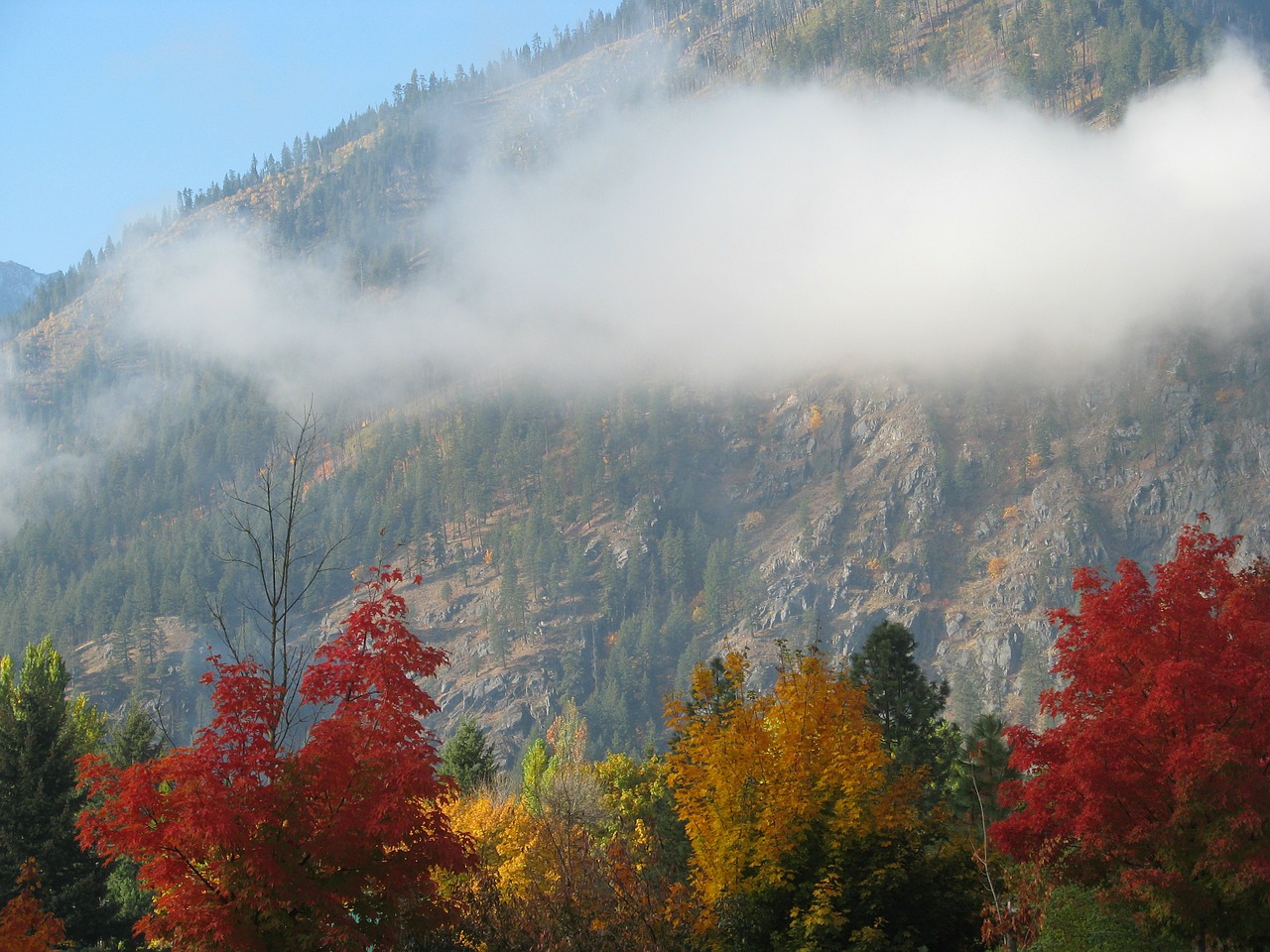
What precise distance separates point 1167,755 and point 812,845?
6.76 m

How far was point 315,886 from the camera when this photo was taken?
52.6 ft

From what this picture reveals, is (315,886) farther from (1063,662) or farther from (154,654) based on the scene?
(154,654)

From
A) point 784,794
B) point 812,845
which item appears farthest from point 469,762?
point 812,845

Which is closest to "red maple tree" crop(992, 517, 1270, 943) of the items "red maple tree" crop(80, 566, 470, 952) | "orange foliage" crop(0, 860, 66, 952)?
"red maple tree" crop(80, 566, 470, 952)

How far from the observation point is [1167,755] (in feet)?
68.6

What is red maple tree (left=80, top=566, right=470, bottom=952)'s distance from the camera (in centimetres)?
1581

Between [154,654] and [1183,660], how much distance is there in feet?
667

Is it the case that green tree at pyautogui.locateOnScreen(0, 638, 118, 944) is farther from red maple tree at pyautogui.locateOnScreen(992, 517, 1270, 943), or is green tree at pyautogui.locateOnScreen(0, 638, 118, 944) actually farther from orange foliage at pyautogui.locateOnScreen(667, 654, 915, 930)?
red maple tree at pyautogui.locateOnScreen(992, 517, 1270, 943)

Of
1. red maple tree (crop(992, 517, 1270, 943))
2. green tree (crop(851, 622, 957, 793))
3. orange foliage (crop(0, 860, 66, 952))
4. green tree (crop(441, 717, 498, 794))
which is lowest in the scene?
red maple tree (crop(992, 517, 1270, 943))

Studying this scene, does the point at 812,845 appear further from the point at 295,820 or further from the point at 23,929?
the point at 23,929

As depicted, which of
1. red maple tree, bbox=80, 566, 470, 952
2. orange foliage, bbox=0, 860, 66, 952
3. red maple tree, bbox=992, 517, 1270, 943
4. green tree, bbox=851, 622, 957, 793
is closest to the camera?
red maple tree, bbox=80, 566, 470, 952

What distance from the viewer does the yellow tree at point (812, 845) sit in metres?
21.2

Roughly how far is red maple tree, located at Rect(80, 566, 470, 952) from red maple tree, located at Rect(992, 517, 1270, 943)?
38.3 feet

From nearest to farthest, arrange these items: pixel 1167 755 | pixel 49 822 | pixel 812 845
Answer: pixel 1167 755 → pixel 812 845 → pixel 49 822
